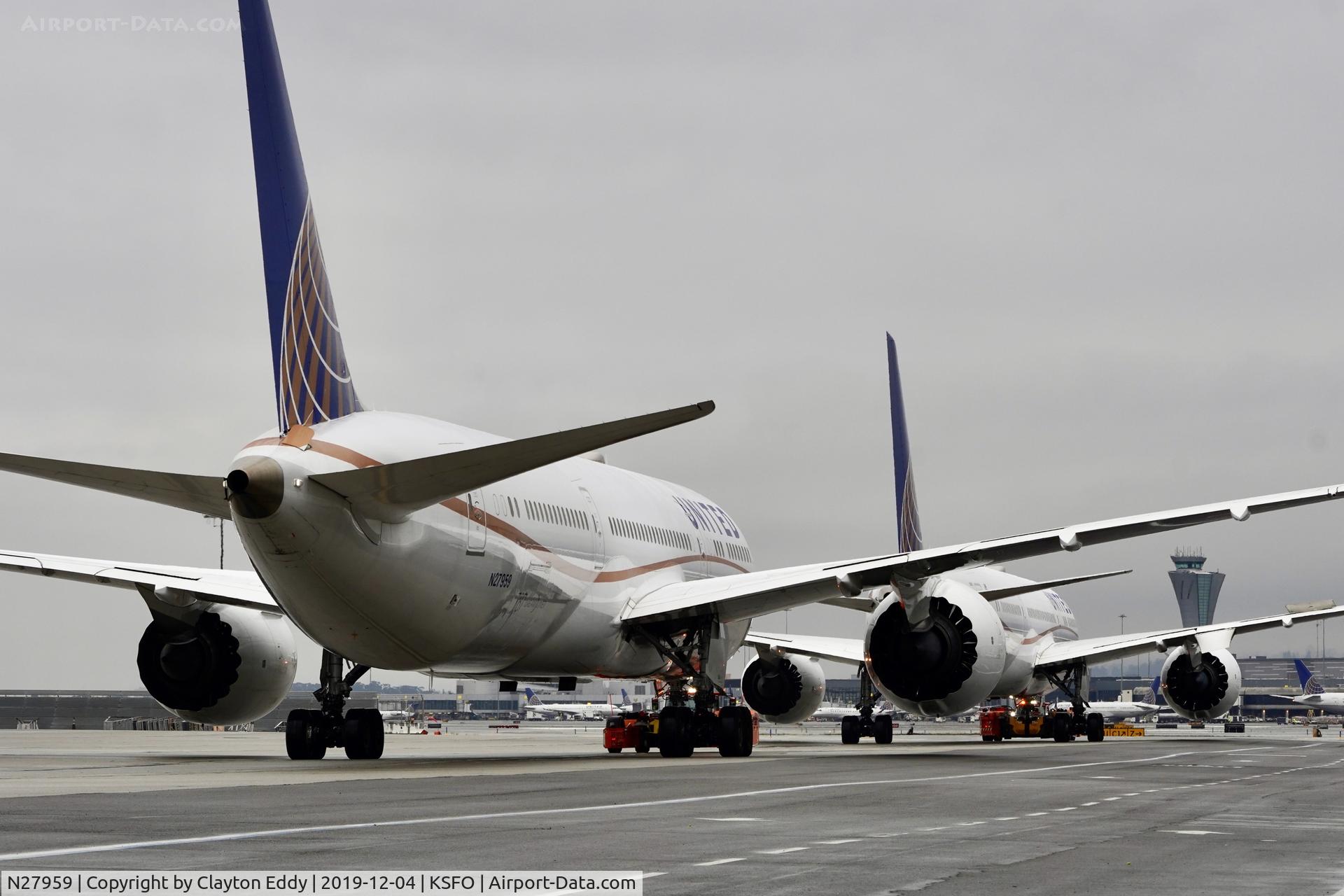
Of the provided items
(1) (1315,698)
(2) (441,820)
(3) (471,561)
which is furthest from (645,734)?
(1) (1315,698)

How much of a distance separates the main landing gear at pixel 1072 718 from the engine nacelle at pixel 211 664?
31.2 meters

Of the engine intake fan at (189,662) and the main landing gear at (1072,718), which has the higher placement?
the engine intake fan at (189,662)

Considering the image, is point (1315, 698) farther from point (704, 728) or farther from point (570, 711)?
point (704, 728)

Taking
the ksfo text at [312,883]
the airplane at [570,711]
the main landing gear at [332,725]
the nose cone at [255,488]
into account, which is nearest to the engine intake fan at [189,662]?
the main landing gear at [332,725]

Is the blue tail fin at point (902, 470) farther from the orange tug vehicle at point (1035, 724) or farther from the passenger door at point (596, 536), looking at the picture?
the passenger door at point (596, 536)

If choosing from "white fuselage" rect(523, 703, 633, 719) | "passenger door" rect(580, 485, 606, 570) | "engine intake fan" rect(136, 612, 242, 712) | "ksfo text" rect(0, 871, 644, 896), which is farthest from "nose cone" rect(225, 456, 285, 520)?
"white fuselage" rect(523, 703, 633, 719)

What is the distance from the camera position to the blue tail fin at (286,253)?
64.2ft

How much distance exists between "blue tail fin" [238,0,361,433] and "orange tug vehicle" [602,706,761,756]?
955 cm

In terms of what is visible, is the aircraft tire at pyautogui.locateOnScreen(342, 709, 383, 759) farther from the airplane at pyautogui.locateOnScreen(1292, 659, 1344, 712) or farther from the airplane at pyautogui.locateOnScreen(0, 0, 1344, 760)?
the airplane at pyautogui.locateOnScreen(1292, 659, 1344, 712)

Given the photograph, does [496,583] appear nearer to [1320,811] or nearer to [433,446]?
[433,446]

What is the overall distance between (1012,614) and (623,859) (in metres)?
41.4

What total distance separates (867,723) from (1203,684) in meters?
10.8

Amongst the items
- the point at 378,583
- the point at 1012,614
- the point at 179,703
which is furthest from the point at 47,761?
the point at 1012,614

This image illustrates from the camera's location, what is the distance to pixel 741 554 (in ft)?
114
